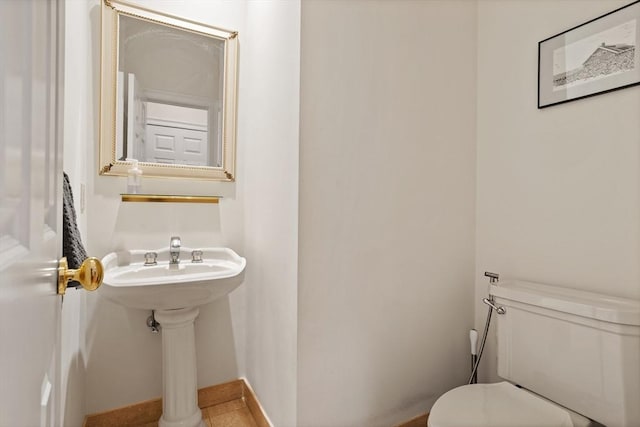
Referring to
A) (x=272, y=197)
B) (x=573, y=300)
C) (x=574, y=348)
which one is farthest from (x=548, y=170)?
(x=272, y=197)

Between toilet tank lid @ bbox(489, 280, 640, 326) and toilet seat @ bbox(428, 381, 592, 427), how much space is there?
1.10 feet

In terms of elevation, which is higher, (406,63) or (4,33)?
(406,63)

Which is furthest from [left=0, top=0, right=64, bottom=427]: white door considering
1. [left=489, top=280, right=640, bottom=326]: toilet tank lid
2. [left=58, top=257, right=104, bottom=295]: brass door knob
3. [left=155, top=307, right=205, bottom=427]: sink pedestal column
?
[left=489, top=280, right=640, bottom=326]: toilet tank lid

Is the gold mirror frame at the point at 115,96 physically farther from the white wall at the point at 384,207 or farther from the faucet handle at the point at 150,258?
the white wall at the point at 384,207

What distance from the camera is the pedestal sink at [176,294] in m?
1.19

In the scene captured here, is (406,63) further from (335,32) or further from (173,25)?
(173,25)

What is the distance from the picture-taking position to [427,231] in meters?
1.50

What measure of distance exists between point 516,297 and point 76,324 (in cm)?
179

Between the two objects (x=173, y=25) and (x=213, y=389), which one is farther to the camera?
(x=213, y=389)

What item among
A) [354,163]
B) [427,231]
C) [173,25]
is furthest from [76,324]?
[427,231]

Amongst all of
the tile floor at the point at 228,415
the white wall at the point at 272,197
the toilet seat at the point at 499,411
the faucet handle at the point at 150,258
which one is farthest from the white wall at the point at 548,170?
the faucet handle at the point at 150,258

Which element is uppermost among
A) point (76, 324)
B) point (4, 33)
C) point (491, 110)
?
point (491, 110)

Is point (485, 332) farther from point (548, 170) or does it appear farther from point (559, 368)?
→ point (548, 170)

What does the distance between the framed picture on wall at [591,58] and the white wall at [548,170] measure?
0.12ft
